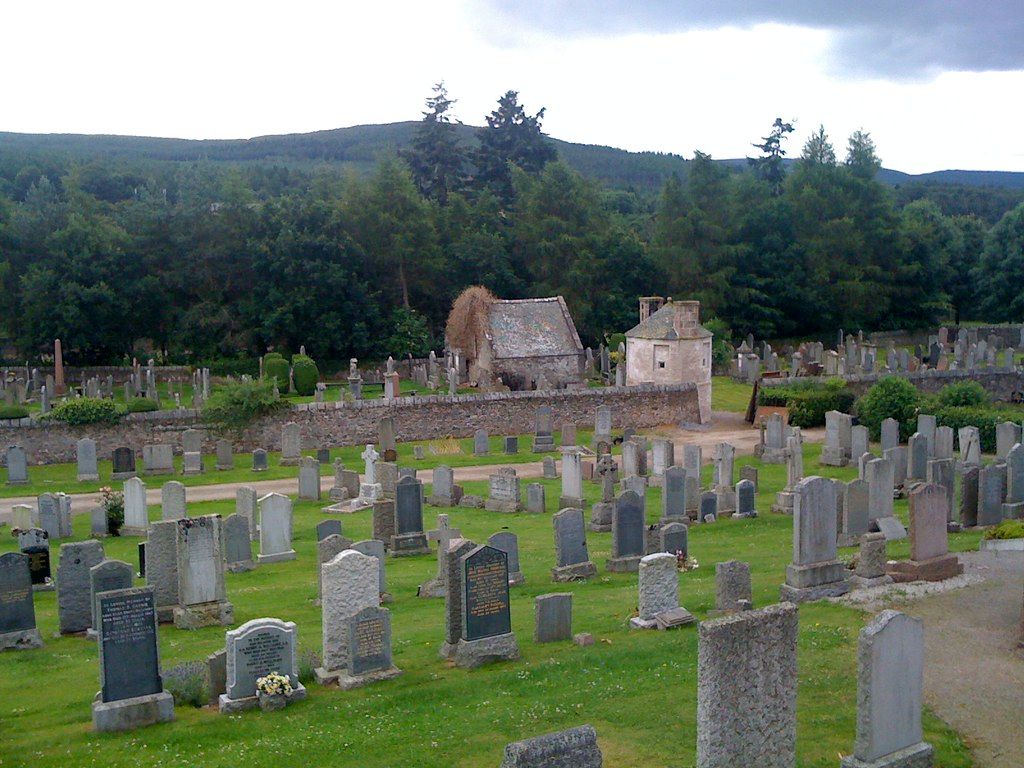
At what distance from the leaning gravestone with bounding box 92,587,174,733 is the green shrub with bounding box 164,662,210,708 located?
256 mm

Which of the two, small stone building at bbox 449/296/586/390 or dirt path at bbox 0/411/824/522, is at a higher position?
small stone building at bbox 449/296/586/390

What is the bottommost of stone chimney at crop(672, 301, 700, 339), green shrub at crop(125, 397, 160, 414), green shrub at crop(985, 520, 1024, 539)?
green shrub at crop(985, 520, 1024, 539)

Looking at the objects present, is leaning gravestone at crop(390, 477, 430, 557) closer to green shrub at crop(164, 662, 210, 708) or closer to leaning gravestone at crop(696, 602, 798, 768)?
green shrub at crop(164, 662, 210, 708)

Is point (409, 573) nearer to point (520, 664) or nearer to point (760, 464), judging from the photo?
point (520, 664)

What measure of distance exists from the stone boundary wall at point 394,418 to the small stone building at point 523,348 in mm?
5838

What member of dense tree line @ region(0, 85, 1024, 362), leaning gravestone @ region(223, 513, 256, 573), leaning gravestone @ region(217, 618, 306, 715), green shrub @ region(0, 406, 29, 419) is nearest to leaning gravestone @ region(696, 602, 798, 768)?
leaning gravestone @ region(217, 618, 306, 715)

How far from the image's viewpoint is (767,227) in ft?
196

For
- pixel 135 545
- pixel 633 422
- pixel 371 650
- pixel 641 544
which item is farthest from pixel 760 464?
pixel 371 650

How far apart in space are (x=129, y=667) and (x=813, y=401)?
1073 inches

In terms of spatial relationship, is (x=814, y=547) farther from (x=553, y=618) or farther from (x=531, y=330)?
(x=531, y=330)

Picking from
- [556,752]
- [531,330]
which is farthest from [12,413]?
[556,752]

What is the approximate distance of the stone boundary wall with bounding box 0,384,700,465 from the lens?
29.8 metres

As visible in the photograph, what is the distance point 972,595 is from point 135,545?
14.2 meters

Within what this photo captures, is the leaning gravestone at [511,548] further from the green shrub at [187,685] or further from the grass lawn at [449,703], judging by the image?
the green shrub at [187,685]
